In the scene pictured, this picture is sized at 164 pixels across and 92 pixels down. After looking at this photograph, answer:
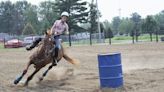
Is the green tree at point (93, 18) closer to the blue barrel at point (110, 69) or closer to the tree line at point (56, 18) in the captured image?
the tree line at point (56, 18)

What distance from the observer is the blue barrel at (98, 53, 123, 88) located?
10.1m

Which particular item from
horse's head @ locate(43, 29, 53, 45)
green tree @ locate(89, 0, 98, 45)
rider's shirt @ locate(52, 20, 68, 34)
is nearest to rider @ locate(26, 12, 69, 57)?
rider's shirt @ locate(52, 20, 68, 34)

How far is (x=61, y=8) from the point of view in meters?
83.9

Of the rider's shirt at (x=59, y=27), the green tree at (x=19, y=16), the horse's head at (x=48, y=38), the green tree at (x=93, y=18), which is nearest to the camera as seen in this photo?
the horse's head at (x=48, y=38)

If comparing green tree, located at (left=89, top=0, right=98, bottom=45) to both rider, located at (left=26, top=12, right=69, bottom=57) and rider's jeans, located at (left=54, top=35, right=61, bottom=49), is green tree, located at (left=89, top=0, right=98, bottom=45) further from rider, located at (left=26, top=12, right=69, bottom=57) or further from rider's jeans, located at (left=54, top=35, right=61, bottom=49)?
rider's jeans, located at (left=54, top=35, right=61, bottom=49)

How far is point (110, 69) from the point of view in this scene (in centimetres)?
1017

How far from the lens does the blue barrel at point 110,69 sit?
33.1 feet

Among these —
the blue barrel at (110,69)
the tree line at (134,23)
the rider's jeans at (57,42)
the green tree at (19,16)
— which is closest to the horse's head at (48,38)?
the rider's jeans at (57,42)

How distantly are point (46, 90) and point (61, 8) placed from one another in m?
74.2

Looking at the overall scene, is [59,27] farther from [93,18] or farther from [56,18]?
[56,18]

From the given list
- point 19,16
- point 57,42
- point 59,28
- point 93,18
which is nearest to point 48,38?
point 57,42

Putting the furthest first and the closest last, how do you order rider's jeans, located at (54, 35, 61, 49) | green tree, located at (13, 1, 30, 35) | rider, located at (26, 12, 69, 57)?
1. green tree, located at (13, 1, 30, 35)
2. rider, located at (26, 12, 69, 57)
3. rider's jeans, located at (54, 35, 61, 49)

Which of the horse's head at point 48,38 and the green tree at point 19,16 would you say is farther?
the green tree at point 19,16

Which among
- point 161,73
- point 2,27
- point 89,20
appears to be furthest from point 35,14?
point 161,73
